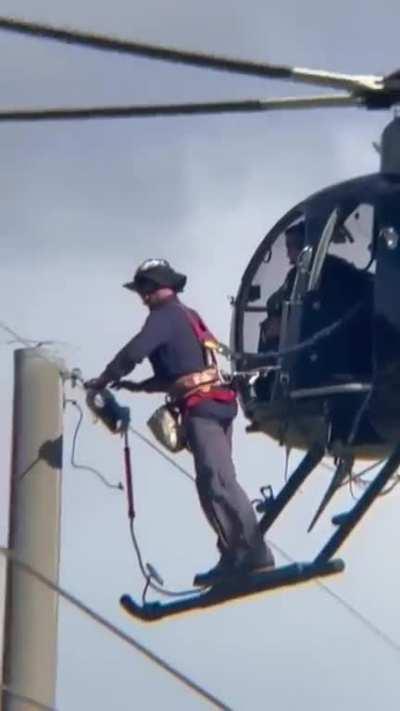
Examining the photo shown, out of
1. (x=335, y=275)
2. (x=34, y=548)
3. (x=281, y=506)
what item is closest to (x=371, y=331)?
(x=335, y=275)

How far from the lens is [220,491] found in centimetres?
1258

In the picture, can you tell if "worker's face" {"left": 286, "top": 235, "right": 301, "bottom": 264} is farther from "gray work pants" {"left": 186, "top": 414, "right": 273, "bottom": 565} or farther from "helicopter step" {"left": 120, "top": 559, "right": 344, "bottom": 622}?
"helicopter step" {"left": 120, "top": 559, "right": 344, "bottom": 622}

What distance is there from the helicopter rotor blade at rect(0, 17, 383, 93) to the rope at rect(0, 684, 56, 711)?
3569 millimetres

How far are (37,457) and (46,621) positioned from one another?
2.87 feet

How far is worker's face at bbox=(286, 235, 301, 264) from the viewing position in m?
12.3

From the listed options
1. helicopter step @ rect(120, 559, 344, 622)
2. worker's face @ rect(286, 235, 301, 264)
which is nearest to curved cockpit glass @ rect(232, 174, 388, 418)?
worker's face @ rect(286, 235, 301, 264)

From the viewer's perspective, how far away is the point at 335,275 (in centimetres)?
1222

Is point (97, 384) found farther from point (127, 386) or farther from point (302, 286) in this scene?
point (302, 286)

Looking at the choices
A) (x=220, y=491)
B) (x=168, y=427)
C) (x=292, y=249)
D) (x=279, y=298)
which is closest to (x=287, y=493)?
(x=220, y=491)

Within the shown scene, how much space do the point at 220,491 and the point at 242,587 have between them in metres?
0.56

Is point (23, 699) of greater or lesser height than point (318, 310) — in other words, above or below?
below

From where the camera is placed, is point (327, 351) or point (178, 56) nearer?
point (178, 56)

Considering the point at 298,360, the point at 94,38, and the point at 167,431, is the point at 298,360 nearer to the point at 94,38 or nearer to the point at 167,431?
the point at 167,431

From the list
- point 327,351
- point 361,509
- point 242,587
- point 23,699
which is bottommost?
point 23,699
